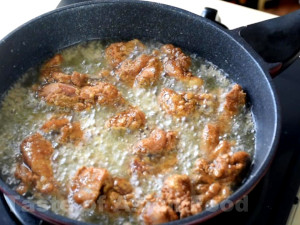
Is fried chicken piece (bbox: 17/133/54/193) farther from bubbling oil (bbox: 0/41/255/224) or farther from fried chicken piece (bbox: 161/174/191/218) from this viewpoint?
fried chicken piece (bbox: 161/174/191/218)

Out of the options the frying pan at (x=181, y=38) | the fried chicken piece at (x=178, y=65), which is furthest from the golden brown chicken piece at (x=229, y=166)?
the fried chicken piece at (x=178, y=65)

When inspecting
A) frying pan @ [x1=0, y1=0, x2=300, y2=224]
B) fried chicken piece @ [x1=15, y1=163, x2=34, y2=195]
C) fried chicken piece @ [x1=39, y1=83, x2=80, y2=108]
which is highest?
frying pan @ [x1=0, y1=0, x2=300, y2=224]

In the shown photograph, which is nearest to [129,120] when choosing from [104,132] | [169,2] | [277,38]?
[104,132]

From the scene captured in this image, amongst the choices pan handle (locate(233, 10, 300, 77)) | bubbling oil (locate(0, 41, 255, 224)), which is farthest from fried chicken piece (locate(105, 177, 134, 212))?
pan handle (locate(233, 10, 300, 77))

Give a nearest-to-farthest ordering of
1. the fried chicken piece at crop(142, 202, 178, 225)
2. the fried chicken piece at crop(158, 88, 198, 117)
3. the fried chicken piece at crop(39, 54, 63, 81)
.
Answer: the fried chicken piece at crop(142, 202, 178, 225)
the fried chicken piece at crop(158, 88, 198, 117)
the fried chicken piece at crop(39, 54, 63, 81)

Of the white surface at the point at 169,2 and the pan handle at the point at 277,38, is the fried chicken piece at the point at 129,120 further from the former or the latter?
the white surface at the point at 169,2

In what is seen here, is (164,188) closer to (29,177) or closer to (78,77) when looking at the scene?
(29,177)

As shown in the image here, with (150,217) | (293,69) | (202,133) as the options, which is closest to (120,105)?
(202,133)
